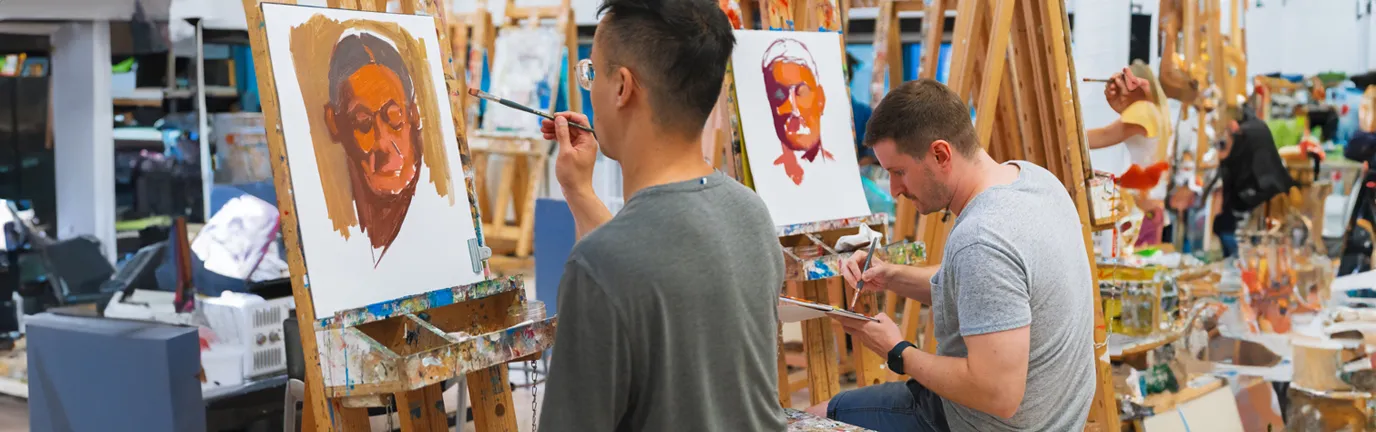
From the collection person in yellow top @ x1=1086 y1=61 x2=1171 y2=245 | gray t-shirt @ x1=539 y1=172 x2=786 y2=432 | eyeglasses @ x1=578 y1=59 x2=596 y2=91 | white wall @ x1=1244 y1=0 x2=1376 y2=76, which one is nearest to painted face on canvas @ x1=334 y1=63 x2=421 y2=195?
eyeglasses @ x1=578 y1=59 x2=596 y2=91

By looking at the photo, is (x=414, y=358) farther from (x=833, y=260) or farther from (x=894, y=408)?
(x=833, y=260)

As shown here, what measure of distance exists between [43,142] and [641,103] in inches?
162

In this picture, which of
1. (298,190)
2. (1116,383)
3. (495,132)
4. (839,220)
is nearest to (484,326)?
(298,190)

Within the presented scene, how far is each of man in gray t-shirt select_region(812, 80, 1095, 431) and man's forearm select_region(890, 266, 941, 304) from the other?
332mm

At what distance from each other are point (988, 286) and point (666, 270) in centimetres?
87

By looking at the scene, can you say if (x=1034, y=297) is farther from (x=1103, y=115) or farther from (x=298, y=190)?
(x=1103, y=115)

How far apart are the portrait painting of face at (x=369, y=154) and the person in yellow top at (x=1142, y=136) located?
7.37ft

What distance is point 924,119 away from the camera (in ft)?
6.59

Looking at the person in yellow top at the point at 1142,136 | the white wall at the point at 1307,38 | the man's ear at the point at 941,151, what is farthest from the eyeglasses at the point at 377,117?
the white wall at the point at 1307,38

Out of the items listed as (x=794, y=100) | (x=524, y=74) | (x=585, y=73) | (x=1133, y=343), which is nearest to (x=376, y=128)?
(x=585, y=73)

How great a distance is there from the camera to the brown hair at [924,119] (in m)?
2.01

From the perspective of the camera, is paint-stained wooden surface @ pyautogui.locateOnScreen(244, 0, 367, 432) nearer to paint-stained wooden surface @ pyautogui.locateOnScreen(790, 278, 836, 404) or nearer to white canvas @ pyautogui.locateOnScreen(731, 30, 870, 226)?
white canvas @ pyautogui.locateOnScreen(731, 30, 870, 226)

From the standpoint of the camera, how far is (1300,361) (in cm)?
395

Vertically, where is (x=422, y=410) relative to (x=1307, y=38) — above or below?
below
